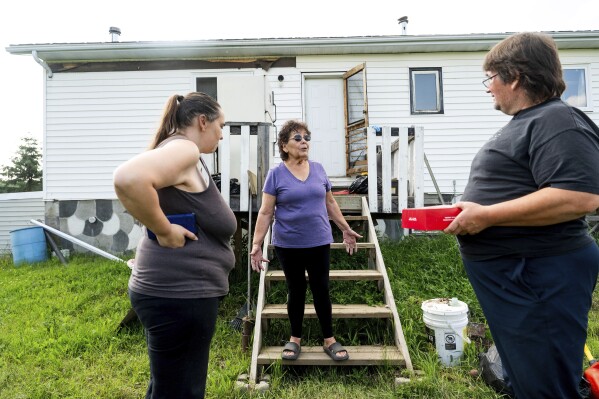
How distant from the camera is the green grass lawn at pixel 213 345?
7.73ft

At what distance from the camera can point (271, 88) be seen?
685 centimetres

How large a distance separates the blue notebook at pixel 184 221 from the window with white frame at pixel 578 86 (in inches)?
328

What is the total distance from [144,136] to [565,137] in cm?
718

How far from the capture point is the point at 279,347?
8.91 feet

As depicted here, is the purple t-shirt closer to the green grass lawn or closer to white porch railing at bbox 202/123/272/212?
the green grass lawn

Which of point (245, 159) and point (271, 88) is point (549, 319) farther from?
point (271, 88)

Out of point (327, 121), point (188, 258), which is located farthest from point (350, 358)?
point (327, 121)

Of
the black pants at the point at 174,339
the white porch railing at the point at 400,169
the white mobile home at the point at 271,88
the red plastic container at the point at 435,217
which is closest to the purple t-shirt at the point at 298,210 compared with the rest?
the red plastic container at the point at 435,217

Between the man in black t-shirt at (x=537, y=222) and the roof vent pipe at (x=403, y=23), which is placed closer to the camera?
the man in black t-shirt at (x=537, y=222)

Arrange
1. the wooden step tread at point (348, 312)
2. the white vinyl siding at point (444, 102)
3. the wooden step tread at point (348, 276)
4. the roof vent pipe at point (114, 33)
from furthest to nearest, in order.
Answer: the roof vent pipe at point (114, 33) < the white vinyl siding at point (444, 102) < the wooden step tread at point (348, 276) < the wooden step tread at point (348, 312)

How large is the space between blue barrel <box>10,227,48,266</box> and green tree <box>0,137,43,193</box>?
1873 centimetres

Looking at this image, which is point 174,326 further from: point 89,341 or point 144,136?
point 144,136

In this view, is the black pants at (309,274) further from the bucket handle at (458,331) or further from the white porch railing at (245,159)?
the white porch railing at (245,159)

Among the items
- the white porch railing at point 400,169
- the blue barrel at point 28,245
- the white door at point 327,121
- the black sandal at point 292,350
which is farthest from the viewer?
the white door at point 327,121
